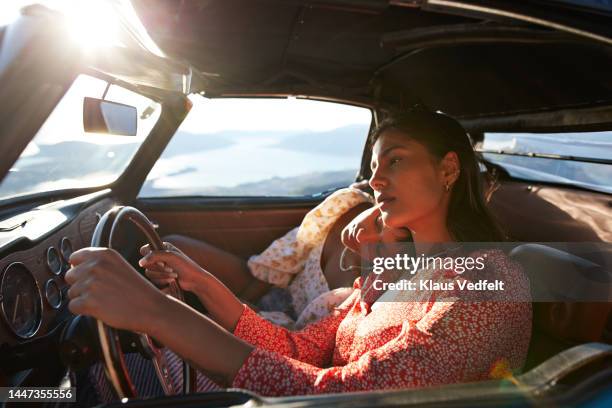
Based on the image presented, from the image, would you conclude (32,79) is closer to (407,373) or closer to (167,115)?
(407,373)

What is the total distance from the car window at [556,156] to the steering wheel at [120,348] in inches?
62.4

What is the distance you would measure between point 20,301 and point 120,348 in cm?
66

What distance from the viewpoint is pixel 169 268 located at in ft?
5.32

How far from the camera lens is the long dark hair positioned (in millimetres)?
1715

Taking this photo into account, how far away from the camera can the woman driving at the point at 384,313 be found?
3.78 ft

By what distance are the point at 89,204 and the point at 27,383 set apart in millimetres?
1168

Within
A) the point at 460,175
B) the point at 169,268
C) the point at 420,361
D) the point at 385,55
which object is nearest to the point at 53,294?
the point at 169,268

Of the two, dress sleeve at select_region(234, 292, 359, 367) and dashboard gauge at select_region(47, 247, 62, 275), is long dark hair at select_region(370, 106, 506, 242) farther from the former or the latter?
dashboard gauge at select_region(47, 247, 62, 275)

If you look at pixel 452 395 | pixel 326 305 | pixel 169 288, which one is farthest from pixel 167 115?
pixel 452 395

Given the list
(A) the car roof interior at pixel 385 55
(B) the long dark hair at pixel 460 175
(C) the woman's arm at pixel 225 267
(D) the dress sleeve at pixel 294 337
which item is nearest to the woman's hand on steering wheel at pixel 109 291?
(D) the dress sleeve at pixel 294 337

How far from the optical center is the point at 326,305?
242cm

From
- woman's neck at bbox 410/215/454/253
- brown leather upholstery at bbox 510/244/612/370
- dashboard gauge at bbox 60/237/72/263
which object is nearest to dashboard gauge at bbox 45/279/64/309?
dashboard gauge at bbox 60/237/72/263

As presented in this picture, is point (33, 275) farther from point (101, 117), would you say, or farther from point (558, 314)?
point (558, 314)

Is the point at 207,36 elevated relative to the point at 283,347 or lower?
elevated
